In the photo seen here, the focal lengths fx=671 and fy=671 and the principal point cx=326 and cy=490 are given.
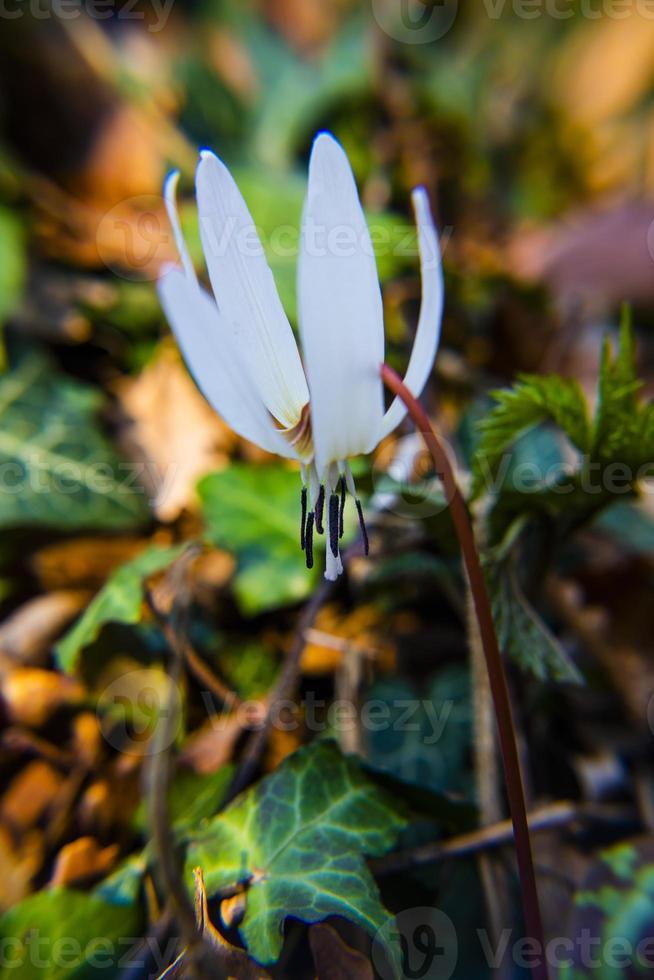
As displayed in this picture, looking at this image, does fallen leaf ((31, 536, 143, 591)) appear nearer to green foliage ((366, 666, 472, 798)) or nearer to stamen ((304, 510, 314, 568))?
green foliage ((366, 666, 472, 798))

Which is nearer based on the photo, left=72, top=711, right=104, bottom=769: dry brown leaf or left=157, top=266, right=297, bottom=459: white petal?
left=157, top=266, right=297, bottom=459: white petal

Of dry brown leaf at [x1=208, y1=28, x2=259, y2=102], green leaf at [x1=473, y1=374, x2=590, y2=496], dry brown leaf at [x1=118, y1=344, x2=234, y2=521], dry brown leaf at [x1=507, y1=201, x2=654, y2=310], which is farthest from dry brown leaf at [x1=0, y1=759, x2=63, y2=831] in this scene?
dry brown leaf at [x1=208, y1=28, x2=259, y2=102]

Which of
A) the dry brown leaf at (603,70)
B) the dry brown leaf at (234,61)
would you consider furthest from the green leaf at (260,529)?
the dry brown leaf at (603,70)

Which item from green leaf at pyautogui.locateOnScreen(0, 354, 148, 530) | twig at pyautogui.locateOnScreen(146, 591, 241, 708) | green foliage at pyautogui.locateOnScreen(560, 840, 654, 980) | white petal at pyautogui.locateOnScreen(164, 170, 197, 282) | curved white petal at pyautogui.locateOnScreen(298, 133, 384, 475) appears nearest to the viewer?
curved white petal at pyautogui.locateOnScreen(298, 133, 384, 475)

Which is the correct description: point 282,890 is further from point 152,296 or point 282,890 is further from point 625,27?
point 625,27

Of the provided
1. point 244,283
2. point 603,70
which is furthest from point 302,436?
point 603,70
